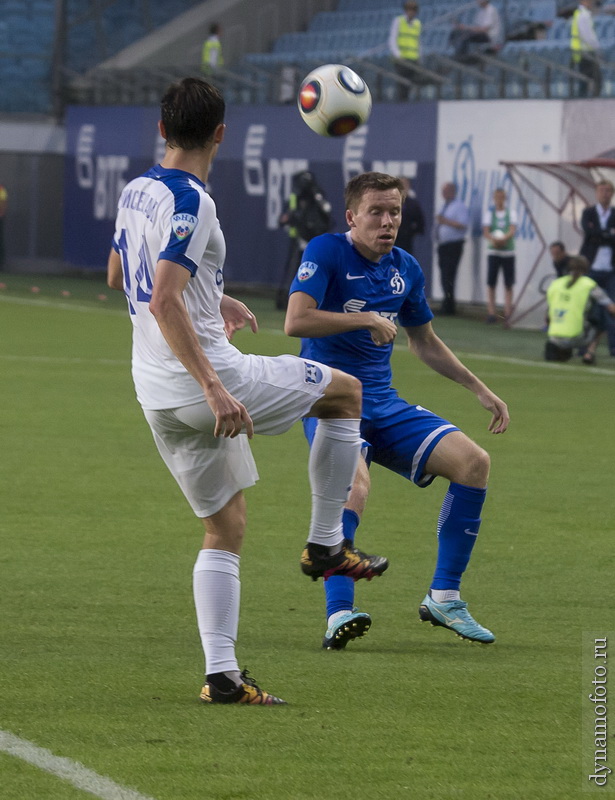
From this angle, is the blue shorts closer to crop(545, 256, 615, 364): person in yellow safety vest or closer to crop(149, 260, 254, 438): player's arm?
crop(149, 260, 254, 438): player's arm

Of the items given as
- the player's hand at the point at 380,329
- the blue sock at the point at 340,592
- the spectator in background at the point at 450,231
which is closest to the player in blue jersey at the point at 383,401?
the blue sock at the point at 340,592

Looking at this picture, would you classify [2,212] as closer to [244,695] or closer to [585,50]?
[585,50]

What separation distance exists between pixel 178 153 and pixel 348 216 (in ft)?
4.56

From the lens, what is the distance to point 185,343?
4.54m

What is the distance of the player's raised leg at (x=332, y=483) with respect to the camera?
5141 millimetres

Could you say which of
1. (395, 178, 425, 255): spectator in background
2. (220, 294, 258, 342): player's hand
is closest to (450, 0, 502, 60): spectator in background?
(395, 178, 425, 255): spectator in background

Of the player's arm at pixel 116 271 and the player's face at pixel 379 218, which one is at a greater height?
the player's face at pixel 379 218

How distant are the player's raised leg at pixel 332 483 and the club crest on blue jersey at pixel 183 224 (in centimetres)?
82

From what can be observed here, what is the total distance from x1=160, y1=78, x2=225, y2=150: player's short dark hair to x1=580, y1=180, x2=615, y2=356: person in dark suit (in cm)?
1448

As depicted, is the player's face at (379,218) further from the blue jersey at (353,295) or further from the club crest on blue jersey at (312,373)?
the club crest on blue jersey at (312,373)

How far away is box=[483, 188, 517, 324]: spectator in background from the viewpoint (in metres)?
21.5

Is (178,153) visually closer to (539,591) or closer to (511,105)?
(539,591)

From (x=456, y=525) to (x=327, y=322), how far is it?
989 millimetres

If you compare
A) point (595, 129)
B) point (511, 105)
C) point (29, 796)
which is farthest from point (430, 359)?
point (511, 105)
